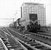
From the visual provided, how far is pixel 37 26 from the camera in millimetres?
11719

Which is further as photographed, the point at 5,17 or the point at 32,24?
the point at 5,17

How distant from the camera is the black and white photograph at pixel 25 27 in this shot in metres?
4.54

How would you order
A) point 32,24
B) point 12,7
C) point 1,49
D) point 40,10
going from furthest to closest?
point 40,10
point 12,7
point 32,24
point 1,49

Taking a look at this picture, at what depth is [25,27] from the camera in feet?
39.7

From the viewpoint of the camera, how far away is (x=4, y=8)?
34344 millimetres

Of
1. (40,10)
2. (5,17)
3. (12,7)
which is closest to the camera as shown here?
(12,7)

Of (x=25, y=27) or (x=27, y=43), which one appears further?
(x=25, y=27)

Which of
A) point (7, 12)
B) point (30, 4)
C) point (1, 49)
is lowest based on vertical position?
point (1, 49)

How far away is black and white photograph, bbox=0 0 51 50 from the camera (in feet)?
14.9

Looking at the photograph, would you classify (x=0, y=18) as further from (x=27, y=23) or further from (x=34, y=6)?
(x=27, y=23)

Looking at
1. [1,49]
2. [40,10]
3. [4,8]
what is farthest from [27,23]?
[40,10]

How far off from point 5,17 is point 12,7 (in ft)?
18.2

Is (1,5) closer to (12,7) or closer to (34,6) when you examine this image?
(12,7)

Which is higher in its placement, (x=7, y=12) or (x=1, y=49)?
(x=7, y=12)
